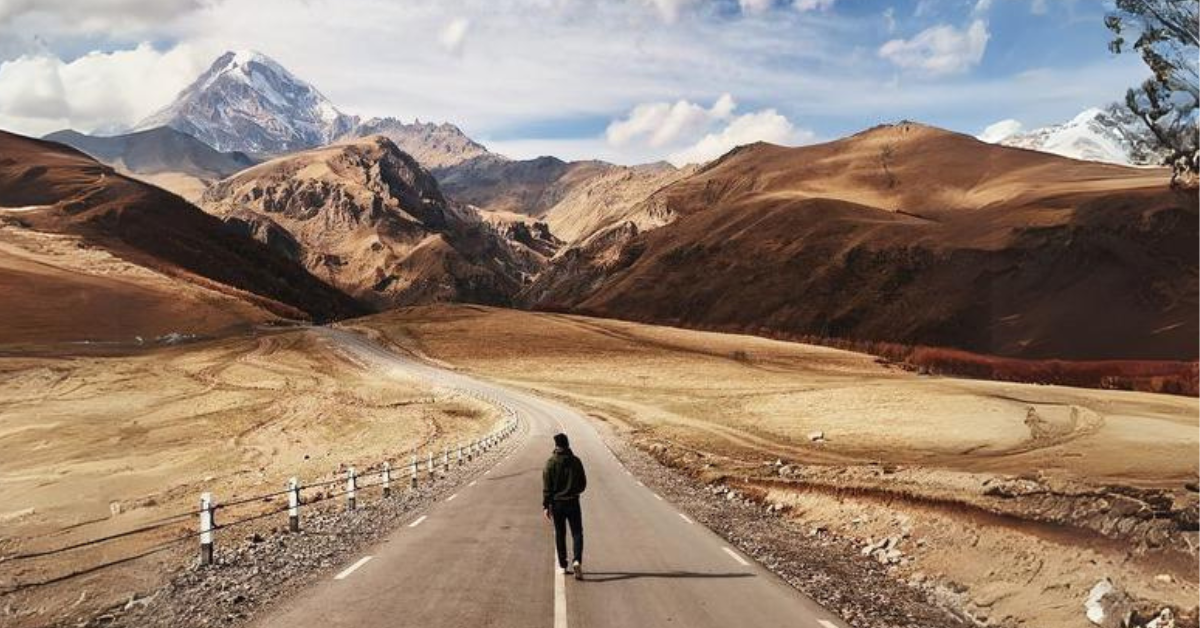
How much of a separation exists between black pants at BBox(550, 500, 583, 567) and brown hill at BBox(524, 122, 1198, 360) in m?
96.8

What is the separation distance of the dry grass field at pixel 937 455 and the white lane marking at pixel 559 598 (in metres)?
6.36

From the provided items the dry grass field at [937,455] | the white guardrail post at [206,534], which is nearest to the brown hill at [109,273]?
the dry grass field at [937,455]

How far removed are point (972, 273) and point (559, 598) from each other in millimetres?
135182

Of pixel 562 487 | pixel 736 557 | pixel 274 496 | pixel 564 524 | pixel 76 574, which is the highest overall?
pixel 562 487

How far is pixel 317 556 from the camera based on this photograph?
52.1 feet

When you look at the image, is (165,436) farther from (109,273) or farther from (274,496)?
(109,273)

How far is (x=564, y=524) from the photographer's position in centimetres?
1439

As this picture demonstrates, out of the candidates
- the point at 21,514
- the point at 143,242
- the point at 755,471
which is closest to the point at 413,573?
the point at 755,471

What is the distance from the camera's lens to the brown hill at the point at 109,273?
339ft

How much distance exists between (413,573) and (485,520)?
6.30 metres

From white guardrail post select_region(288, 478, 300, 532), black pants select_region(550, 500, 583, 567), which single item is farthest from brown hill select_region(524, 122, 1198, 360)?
white guardrail post select_region(288, 478, 300, 532)

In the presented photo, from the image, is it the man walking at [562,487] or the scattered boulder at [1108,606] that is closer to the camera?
the scattered boulder at [1108,606]

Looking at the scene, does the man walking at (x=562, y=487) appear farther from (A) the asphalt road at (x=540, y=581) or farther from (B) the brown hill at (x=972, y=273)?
(B) the brown hill at (x=972, y=273)

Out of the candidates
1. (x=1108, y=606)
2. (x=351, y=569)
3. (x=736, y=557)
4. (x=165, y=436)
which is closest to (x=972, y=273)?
(x=165, y=436)
